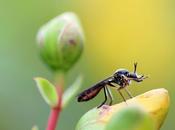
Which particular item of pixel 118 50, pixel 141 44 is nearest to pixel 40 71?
pixel 118 50

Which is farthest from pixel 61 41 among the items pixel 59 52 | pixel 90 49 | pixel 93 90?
pixel 90 49

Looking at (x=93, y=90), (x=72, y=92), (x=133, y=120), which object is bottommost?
(x=133, y=120)

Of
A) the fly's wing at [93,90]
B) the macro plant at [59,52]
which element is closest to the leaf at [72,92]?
the macro plant at [59,52]

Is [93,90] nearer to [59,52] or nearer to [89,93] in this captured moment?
[89,93]

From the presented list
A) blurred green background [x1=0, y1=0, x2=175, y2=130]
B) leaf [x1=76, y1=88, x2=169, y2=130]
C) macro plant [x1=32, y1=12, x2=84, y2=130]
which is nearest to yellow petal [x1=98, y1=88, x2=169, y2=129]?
leaf [x1=76, y1=88, x2=169, y2=130]

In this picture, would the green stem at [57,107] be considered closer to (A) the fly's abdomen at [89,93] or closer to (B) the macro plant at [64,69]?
(B) the macro plant at [64,69]

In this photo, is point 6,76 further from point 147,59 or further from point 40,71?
point 147,59

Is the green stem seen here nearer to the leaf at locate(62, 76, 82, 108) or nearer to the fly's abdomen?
the leaf at locate(62, 76, 82, 108)
